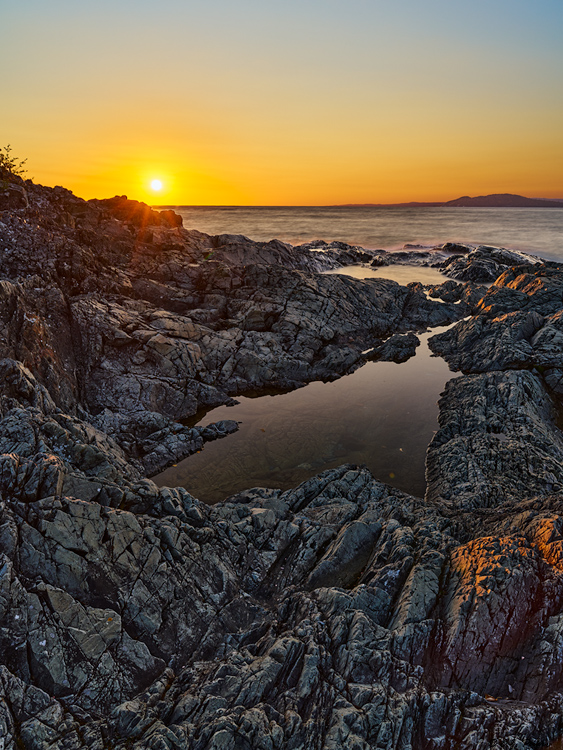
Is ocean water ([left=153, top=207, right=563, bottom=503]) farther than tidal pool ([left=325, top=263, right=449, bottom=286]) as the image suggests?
No

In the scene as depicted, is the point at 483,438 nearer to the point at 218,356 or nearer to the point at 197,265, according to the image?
the point at 218,356

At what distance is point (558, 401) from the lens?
28.3 metres

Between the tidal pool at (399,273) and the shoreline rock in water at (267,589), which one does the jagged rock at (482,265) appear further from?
the shoreline rock in water at (267,589)

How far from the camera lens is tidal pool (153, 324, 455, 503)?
73.8 feet

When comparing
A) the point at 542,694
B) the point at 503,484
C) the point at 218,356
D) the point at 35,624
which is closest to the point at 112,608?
the point at 35,624

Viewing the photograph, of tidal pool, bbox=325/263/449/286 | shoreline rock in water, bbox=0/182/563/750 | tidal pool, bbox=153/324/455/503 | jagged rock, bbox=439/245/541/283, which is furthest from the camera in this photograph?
tidal pool, bbox=325/263/449/286

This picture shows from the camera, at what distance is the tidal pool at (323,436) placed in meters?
22.5

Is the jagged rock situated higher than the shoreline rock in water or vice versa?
the jagged rock

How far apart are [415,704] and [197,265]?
43.0 m

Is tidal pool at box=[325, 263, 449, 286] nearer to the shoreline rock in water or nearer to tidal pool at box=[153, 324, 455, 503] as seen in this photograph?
tidal pool at box=[153, 324, 455, 503]

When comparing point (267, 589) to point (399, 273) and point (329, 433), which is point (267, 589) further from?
point (399, 273)

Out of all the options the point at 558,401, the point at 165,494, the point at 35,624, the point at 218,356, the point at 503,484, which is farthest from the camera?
the point at 218,356

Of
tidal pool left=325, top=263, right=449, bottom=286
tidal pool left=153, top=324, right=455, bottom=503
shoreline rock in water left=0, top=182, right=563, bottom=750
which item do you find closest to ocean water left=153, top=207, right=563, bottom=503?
tidal pool left=153, top=324, right=455, bottom=503

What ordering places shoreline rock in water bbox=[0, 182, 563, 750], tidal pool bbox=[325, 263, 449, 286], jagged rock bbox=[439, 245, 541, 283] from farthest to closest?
tidal pool bbox=[325, 263, 449, 286] → jagged rock bbox=[439, 245, 541, 283] → shoreline rock in water bbox=[0, 182, 563, 750]
